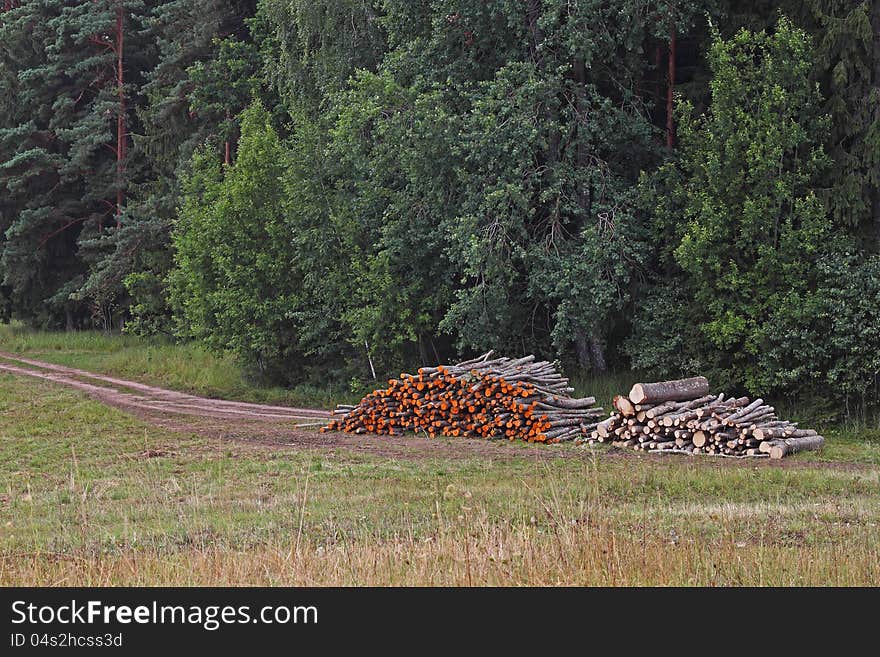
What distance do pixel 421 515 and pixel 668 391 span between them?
803 centimetres

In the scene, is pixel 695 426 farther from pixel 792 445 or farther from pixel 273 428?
pixel 273 428

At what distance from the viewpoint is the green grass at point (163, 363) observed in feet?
88.4

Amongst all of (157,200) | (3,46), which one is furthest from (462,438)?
(3,46)

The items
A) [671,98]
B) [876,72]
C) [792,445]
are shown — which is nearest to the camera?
[792,445]

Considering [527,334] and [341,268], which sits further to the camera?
[341,268]

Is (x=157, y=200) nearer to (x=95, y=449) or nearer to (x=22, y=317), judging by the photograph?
(x=22, y=317)

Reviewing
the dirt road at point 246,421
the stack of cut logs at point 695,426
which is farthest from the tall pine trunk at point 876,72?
the dirt road at point 246,421

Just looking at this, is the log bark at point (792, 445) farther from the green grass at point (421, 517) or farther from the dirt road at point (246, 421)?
the dirt road at point (246, 421)

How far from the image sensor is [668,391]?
58.5ft

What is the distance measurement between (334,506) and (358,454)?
4947 millimetres

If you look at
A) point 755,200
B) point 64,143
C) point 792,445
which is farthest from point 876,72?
point 64,143

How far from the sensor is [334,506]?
11586mm

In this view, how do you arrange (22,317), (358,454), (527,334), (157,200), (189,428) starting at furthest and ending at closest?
(22,317) < (157,200) < (527,334) < (189,428) < (358,454)
